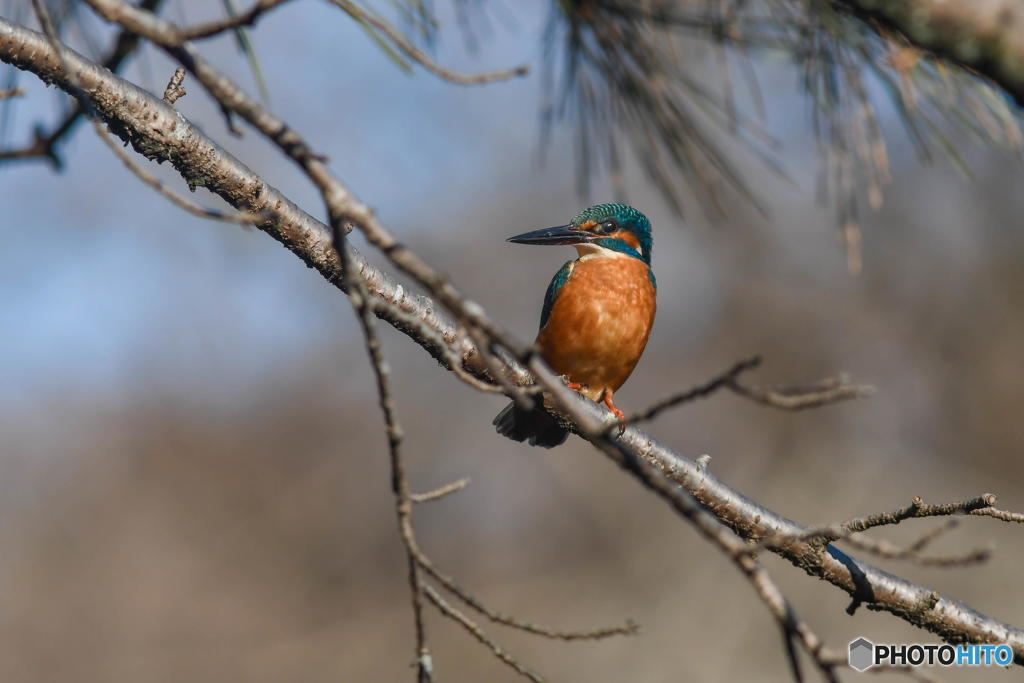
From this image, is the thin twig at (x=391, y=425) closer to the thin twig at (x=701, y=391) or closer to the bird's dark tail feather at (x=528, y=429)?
the thin twig at (x=701, y=391)

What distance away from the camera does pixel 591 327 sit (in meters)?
3.07

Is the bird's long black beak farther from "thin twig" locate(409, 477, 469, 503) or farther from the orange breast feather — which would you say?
"thin twig" locate(409, 477, 469, 503)

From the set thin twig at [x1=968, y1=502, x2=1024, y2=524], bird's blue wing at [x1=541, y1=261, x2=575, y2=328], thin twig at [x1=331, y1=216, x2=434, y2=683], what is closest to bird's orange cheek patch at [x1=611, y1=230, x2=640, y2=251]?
bird's blue wing at [x1=541, y1=261, x2=575, y2=328]

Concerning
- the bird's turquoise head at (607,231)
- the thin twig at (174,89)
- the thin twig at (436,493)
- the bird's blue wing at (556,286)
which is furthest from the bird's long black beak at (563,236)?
the thin twig at (436,493)

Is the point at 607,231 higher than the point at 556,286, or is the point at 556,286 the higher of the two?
the point at 607,231

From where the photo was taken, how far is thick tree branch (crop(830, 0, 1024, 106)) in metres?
1.01

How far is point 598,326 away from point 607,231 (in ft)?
1.83

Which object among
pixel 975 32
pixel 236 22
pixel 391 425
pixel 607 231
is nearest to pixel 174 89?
pixel 236 22

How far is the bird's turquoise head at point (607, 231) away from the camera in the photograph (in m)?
3.42

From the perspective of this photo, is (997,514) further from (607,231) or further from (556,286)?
(607,231)

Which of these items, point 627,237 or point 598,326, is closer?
point 598,326

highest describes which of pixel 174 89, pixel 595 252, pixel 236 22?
pixel 595 252

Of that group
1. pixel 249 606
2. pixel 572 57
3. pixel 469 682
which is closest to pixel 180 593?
pixel 249 606

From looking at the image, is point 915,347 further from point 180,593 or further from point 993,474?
point 180,593
